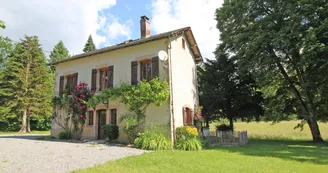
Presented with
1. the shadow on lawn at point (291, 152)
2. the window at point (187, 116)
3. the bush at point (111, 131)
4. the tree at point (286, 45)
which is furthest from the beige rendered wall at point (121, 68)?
the tree at point (286, 45)

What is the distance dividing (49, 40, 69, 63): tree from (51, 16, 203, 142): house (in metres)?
28.6

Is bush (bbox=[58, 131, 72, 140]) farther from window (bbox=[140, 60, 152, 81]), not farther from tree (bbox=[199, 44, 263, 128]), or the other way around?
→ tree (bbox=[199, 44, 263, 128])

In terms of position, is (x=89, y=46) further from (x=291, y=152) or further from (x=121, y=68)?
(x=291, y=152)

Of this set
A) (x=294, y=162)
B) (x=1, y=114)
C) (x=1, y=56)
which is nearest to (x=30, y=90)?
(x=1, y=114)

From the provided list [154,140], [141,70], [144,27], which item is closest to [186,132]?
[154,140]

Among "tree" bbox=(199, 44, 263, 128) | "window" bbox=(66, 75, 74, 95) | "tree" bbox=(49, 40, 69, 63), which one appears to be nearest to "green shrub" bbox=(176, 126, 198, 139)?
"tree" bbox=(199, 44, 263, 128)

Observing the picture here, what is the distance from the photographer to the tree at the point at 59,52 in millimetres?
42031

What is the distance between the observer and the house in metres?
12.3

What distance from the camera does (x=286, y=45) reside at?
1423 cm

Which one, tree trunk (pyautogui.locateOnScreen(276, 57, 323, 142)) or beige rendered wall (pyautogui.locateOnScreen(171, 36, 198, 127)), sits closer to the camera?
beige rendered wall (pyautogui.locateOnScreen(171, 36, 198, 127))

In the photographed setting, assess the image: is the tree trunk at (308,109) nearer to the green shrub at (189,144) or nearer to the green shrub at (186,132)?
the green shrub at (186,132)

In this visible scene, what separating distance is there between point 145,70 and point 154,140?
448cm

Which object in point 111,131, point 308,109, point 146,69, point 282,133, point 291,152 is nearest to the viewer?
point 291,152

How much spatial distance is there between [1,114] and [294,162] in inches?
1208
